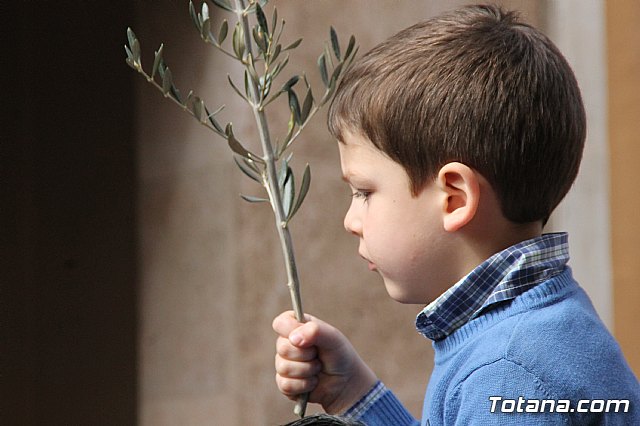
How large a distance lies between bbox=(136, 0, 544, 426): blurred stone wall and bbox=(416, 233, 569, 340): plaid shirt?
1.97 feet

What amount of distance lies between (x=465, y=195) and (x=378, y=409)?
35cm

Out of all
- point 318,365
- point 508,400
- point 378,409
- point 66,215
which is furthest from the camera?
point 66,215

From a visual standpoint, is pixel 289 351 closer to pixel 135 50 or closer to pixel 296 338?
pixel 296 338

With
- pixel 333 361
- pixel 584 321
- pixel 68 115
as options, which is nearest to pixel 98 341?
pixel 68 115

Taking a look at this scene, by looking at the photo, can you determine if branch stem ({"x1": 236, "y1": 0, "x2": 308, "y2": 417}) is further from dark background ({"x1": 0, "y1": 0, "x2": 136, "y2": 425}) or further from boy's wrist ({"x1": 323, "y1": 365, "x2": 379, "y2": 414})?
dark background ({"x1": 0, "y1": 0, "x2": 136, "y2": 425})

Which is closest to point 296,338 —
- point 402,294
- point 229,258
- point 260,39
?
point 402,294

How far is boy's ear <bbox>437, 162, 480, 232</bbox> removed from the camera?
44.9 inches

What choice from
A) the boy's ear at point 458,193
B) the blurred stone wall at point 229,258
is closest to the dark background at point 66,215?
the blurred stone wall at point 229,258

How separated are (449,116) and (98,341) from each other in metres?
1.00

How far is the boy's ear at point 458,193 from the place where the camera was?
1.14 metres

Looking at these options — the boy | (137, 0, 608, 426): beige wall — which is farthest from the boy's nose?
(137, 0, 608, 426): beige wall

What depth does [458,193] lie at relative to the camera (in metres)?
1.15

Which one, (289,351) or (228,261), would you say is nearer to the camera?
(289,351)

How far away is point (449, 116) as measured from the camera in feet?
3.79
